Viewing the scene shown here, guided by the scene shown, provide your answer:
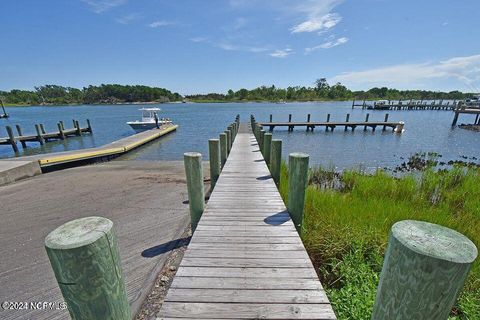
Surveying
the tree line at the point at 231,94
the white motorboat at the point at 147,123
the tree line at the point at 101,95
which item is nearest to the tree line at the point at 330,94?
the tree line at the point at 231,94

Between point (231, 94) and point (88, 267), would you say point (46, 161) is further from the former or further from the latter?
point (231, 94)

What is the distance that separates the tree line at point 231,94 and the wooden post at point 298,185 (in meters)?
124

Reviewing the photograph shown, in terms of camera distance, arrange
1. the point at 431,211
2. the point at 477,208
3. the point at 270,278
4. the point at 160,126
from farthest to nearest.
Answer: the point at 160,126
the point at 477,208
the point at 431,211
the point at 270,278

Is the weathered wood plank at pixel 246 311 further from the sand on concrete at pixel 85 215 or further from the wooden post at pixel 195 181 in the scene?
the wooden post at pixel 195 181

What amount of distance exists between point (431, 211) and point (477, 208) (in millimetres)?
1529

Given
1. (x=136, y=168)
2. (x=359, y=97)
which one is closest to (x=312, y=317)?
(x=136, y=168)

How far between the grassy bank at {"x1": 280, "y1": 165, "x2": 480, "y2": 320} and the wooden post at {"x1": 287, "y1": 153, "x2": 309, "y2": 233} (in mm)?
571

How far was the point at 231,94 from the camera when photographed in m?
135

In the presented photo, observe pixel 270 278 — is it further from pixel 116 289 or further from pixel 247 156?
pixel 247 156

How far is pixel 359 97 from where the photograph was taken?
132 metres

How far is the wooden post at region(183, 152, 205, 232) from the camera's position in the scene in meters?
3.86

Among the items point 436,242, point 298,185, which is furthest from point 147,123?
point 436,242

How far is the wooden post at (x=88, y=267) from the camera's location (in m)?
1.25

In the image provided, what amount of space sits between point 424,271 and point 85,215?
6846mm
